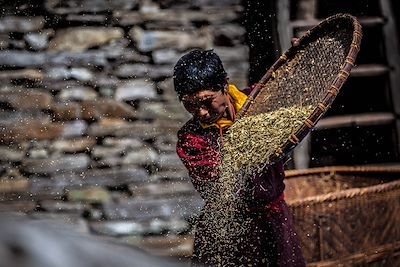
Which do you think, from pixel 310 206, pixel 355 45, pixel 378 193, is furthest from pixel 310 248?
pixel 355 45

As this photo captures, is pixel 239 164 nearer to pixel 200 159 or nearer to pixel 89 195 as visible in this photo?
pixel 200 159

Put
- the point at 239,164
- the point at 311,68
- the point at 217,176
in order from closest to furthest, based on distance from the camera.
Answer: the point at 239,164 < the point at 217,176 < the point at 311,68

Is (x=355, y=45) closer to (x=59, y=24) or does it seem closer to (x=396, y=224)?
(x=396, y=224)

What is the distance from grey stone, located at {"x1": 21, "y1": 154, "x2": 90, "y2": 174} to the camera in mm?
3666

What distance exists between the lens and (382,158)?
14.0 ft

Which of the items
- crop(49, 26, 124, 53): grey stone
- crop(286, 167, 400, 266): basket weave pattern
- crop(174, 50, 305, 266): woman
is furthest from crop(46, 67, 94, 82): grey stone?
crop(286, 167, 400, 266): basket weave pattern

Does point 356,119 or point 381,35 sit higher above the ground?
point 381,35

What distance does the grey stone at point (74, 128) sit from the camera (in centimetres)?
370

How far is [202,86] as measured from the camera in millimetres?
2357

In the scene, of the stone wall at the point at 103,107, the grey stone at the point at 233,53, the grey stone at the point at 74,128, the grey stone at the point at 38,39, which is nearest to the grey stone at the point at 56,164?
the stone wall at the point at 103,107

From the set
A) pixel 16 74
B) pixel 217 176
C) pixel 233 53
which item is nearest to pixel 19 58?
pixel 16 74

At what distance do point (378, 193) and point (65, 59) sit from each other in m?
2.07

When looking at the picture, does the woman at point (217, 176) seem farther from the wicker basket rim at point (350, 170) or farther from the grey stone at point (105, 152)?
the grey stone at point (105, 152)

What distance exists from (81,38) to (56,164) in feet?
2.72
